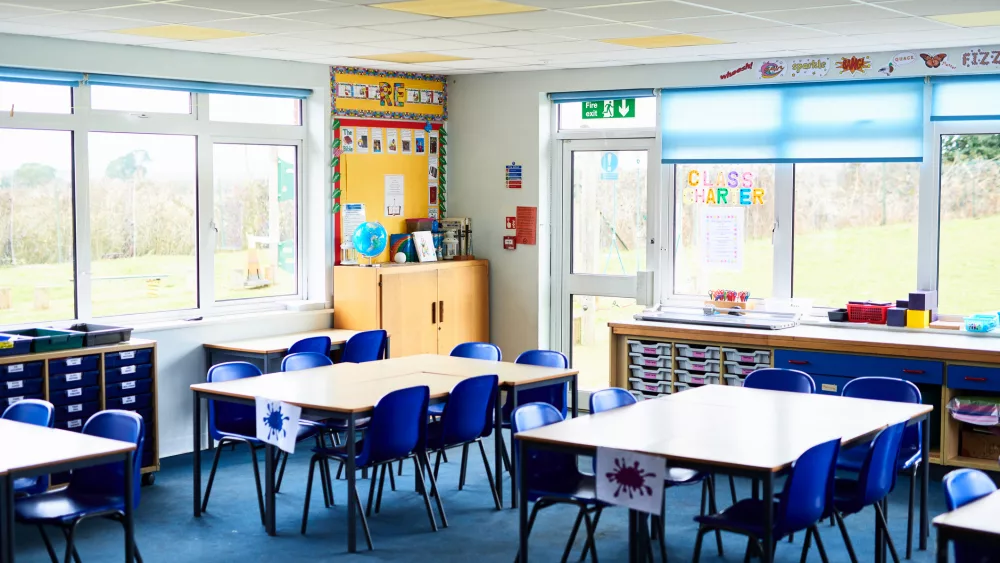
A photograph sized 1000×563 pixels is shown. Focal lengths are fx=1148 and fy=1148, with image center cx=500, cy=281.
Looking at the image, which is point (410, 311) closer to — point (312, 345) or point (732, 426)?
point (312, 345)

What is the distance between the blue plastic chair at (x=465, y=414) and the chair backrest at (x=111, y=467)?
1.76m

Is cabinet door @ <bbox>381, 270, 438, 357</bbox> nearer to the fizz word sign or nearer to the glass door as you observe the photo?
the glass door

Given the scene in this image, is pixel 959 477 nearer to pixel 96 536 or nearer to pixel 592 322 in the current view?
pixel 96 536

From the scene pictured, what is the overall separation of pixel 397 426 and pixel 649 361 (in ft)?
10.3

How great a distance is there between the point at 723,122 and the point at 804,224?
102cm

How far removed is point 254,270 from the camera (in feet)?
30.3

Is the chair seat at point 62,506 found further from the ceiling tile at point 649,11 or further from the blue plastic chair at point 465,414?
the ceiling tile at point 649,11

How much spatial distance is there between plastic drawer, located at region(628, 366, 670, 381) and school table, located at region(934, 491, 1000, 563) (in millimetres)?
4589

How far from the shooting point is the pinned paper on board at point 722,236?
923 cm

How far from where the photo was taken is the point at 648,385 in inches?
350

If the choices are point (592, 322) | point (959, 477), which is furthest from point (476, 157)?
point (959, 477)

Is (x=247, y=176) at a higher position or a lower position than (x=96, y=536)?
higher

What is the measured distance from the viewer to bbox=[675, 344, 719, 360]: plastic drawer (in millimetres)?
8547

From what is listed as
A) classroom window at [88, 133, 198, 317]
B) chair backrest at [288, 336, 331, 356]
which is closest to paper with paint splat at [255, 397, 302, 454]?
chair backrest at [288, 336, 331, 356]
